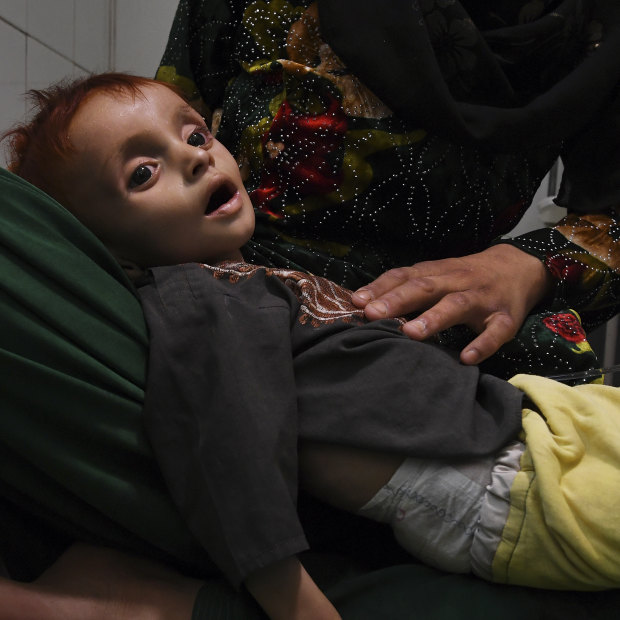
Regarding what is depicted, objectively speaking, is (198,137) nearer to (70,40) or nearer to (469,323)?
(469,323)

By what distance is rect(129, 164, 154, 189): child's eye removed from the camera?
2.04 feet

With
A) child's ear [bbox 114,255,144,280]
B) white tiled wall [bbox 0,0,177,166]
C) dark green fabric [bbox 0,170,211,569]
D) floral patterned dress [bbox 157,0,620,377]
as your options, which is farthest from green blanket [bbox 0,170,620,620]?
white tiled wall [bbox 0,0,177,166]

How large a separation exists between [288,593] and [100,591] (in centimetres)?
14

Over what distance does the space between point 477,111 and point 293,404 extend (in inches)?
16.9

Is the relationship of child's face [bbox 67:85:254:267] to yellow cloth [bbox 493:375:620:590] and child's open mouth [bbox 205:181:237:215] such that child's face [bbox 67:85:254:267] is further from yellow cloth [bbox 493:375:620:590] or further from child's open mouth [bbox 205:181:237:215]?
yellow cloth [bbox 493:375:620:590]

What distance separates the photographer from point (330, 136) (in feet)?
2.42

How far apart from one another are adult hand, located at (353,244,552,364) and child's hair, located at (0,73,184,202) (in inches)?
11.7

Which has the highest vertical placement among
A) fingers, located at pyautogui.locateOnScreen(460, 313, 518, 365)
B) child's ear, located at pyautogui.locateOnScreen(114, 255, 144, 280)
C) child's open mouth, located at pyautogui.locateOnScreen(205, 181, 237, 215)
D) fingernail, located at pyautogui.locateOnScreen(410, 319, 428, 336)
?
child's open mouth, located at pyautogui.locateOnScreen(205, 181, 237, 215)

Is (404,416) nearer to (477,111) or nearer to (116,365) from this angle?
(116,365)

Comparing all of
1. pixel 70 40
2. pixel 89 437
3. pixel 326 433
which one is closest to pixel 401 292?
pixel 326 433

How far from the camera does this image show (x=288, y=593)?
1.47ft

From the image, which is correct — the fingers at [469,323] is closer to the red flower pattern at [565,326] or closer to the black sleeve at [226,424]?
the red flower pattern at [565,326]

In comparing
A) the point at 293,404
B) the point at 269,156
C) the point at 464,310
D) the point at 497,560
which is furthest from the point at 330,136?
the point at 497,560

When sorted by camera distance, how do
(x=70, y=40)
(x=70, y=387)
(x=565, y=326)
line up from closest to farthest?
(x=70, y=387) < (x=565, y=326) < (x=70, y=40)
